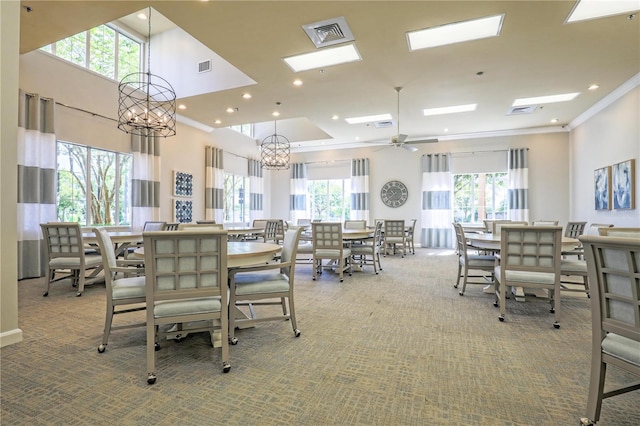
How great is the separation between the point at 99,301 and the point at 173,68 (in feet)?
16.2

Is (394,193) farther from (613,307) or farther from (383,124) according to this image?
(613,307)

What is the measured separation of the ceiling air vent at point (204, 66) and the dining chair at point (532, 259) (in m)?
5.82

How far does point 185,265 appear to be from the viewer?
191 cm

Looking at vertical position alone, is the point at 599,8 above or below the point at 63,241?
above

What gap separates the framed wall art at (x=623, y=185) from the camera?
17.8 ft

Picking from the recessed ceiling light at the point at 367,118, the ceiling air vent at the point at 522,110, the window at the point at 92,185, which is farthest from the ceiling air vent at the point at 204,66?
the ceiling air vent at the point at 522,110

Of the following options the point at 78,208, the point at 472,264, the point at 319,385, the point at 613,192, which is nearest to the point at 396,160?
the point at 613,192

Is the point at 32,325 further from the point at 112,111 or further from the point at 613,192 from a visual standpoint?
the point at 613,192

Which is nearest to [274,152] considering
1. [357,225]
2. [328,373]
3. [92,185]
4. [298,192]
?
[298,192]

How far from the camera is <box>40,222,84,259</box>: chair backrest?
3.83 metres

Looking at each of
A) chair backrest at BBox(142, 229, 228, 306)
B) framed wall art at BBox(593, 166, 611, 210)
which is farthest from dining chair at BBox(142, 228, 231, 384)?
framed wall art at BBox(593, 166, 611, 210)

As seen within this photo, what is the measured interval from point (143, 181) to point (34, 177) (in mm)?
1902

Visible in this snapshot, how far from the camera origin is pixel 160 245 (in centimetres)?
186

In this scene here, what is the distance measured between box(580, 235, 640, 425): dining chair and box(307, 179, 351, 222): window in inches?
371
